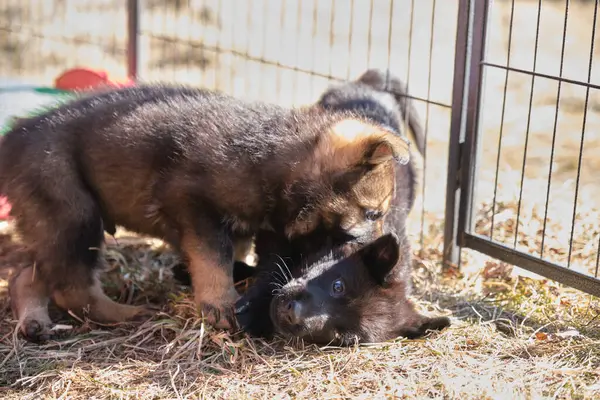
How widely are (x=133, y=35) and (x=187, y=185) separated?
3.84 metres

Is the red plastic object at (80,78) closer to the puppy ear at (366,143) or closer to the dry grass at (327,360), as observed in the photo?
the dry grass at (327,360)

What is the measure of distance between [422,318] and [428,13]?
26.3 ft

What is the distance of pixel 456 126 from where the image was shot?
5.18m

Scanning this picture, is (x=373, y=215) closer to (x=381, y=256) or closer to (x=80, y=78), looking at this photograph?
(x=381, y=256)

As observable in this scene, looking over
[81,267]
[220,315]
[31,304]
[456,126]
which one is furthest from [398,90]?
[31,304]

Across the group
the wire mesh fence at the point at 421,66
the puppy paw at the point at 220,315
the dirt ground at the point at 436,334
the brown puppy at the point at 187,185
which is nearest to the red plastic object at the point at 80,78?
the wire mesh fence at the point at 421,66

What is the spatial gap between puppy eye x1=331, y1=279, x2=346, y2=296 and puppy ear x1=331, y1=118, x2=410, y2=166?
0.60 metres

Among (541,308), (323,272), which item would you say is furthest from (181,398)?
(541,308)

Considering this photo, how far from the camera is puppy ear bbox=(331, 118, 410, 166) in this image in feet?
13.6

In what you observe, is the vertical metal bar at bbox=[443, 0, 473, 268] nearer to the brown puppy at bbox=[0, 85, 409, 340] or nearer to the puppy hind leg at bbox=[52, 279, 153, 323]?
the brown puppy at bbox=[0, 85, 409, 340]

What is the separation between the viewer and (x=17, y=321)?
14.7 feet

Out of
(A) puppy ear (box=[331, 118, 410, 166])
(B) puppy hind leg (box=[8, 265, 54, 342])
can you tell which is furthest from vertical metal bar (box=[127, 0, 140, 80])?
(A) puppy ear (box=[331, 118, 410, 166])

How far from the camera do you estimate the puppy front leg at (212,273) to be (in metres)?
4.36

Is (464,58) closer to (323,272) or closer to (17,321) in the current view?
(323,272)
